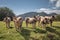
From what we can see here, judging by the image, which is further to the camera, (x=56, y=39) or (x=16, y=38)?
(x=56, y=39)

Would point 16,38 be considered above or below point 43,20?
below

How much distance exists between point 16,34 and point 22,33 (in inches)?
42.5

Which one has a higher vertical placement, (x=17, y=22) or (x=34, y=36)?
(x=17, y=22)

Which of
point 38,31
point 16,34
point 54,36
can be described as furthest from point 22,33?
point 54,36

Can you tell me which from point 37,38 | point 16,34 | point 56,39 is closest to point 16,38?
point 16,34

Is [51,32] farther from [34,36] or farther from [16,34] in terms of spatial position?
[16,34]

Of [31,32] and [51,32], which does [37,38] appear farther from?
[51,32]

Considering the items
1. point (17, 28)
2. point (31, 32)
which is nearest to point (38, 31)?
point (31, 32)

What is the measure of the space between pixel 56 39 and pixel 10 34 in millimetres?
7808

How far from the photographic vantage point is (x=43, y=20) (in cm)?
3641

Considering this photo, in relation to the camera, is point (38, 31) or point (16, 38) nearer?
point (16, 38)

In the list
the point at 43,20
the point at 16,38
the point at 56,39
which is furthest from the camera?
the point at 43,20

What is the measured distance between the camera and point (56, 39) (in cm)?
3228

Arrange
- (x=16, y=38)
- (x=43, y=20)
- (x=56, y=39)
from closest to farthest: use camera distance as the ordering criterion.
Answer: (x=16, y=38), (x=56, y=39), (x=43, y=20)
